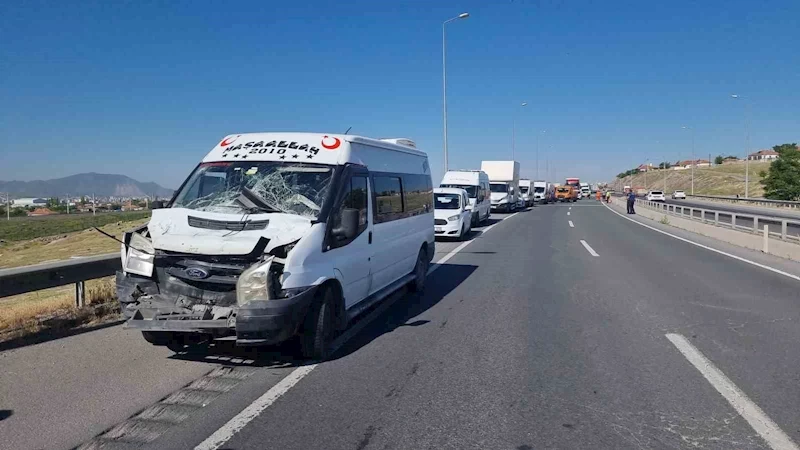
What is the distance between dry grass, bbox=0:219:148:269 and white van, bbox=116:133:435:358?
1276cm

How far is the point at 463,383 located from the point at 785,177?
68.7 meters

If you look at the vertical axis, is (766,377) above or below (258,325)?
below

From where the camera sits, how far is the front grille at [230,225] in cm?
607

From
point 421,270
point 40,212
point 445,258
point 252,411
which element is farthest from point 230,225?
point 40,212

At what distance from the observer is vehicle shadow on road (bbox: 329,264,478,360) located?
705 cm

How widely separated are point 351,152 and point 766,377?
4794 millimetres

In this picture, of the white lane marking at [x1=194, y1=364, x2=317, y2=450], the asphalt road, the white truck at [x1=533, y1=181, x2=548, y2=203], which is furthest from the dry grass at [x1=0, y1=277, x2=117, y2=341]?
the white truck at [x1=533, y1=181, x2=548, y2=203]

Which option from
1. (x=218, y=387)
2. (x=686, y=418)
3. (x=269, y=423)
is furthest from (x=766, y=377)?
(x=218, y=387)

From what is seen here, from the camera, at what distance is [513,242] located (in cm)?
2030

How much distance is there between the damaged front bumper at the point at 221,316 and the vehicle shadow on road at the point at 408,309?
2.97ft

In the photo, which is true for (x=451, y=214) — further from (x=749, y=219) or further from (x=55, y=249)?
(x=749, y=219)

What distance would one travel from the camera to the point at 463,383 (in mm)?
5555

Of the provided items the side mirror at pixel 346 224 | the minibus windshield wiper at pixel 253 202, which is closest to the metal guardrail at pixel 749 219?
the side mirror at pixel 346 224

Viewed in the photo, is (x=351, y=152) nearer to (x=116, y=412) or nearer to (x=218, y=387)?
(x=218, y=387)
